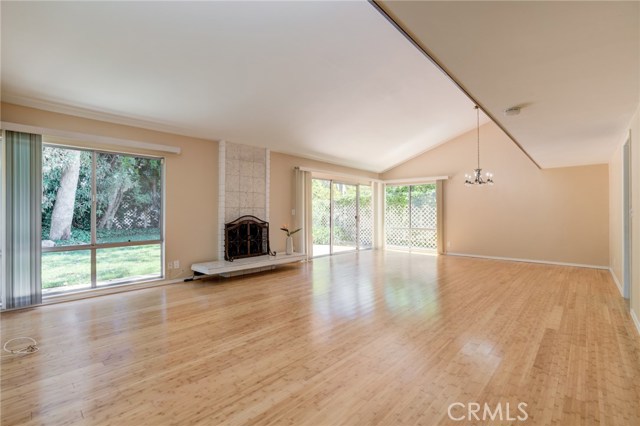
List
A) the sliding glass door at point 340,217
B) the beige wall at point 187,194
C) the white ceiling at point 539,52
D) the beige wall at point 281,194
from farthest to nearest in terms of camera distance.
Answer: the sliding glass door at point 340,217, the beige wall at point 281,194, the beige wall at point 187,194, the white ceiling at point 539,52

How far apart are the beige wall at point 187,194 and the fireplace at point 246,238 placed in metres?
0.28

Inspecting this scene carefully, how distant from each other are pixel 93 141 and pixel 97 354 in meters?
3.04

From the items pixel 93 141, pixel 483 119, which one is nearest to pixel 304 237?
pixel 93 141

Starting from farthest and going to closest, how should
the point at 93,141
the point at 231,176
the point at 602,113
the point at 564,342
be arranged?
the point at 231,176 < the point at 93,141 < the point at 602,113 < the point at 564,342

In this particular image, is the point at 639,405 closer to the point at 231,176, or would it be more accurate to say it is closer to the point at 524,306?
the point at 524,306

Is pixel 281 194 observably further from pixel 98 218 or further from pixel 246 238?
pixel 98 218

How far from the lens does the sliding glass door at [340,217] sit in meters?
7.84

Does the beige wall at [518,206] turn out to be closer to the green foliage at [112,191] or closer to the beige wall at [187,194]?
the beige wall at [187,194]

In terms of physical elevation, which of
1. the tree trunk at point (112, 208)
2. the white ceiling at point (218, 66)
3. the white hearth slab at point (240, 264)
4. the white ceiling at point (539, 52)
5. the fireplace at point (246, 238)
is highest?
the white ceiling at point (218, 66)

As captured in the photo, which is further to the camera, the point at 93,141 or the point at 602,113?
the point at 93,141

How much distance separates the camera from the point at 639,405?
5.97 ft

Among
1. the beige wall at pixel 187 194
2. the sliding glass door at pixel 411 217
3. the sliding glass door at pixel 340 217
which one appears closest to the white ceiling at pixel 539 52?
the beige wall at pixel 187 194

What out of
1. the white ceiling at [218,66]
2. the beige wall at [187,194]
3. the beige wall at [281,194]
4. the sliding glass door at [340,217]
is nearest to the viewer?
the white ceiling at [218,66]

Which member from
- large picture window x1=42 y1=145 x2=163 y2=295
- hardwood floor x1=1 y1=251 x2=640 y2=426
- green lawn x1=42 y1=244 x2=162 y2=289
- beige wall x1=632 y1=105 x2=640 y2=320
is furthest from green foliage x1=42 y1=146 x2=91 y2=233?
beige wall x1=632 y1=105 x2=640 y2=320
